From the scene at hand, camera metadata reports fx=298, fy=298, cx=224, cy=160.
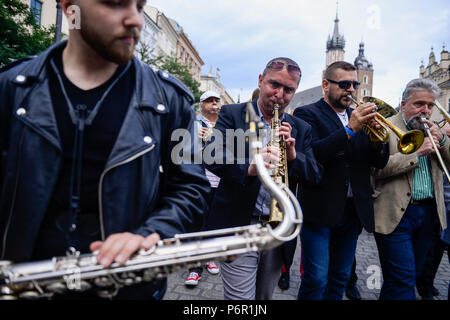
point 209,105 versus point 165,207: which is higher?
point 209,105

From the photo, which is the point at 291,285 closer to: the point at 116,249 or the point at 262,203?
the point at 262,203

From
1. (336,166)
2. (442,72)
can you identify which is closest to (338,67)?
(336,166)

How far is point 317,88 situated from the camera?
235 feet

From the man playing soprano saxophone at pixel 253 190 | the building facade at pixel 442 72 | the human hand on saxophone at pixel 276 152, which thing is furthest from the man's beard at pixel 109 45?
the building facade at pixel 442 72

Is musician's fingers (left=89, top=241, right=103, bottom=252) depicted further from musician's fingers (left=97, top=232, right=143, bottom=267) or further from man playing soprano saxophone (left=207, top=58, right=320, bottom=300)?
man playing soprano saxophone (left=207, top=58, right=320, bottom=300)

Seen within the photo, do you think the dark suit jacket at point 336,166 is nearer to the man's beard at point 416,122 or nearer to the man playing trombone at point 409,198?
the man playing trombone at point 409,198

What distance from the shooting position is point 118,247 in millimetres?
1182

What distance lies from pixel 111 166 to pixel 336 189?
7.42 ft

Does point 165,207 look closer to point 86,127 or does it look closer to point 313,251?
point 86,127

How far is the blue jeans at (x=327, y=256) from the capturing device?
2.72 meters

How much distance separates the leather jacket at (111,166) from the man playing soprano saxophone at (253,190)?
0.81 metres

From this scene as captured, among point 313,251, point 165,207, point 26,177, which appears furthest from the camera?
point 313,251
